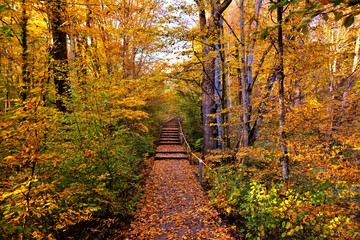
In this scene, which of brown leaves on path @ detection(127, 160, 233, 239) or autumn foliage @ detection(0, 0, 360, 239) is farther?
brown leaves on path @ detection(127, 160, 233, 239)

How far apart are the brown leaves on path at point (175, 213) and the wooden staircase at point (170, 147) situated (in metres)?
3.51

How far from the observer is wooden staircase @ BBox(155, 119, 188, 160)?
41.4ft

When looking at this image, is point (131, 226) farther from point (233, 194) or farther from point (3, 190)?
point (3, 190)

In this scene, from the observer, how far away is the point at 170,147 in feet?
51.1

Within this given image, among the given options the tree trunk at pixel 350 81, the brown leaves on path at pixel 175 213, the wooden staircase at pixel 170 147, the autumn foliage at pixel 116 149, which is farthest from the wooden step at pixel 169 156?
the tree trunk at pixel 350 81

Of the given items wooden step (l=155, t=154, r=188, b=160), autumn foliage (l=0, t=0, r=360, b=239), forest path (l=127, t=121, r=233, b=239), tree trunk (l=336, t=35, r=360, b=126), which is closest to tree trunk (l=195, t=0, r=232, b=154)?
autumn foliage (l=0, t=0, r=360, b=239)

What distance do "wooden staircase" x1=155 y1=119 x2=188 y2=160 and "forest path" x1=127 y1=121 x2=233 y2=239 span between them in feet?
8.40

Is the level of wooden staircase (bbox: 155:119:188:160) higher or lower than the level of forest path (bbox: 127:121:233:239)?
higher

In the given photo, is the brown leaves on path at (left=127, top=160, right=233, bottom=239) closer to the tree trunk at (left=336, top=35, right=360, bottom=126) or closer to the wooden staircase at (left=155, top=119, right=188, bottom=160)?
the wooden staircase at (left=155, top=119, right=188, bottom=160)

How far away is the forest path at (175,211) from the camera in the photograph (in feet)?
15.6

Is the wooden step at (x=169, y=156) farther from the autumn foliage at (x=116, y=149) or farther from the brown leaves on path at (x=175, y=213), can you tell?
the autumn foliage at (x=116, y=149)

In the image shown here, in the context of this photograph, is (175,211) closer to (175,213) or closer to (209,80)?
(175,213)

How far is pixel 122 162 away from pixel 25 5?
4.34m

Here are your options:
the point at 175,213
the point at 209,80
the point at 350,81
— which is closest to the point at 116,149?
the point at 175,213
